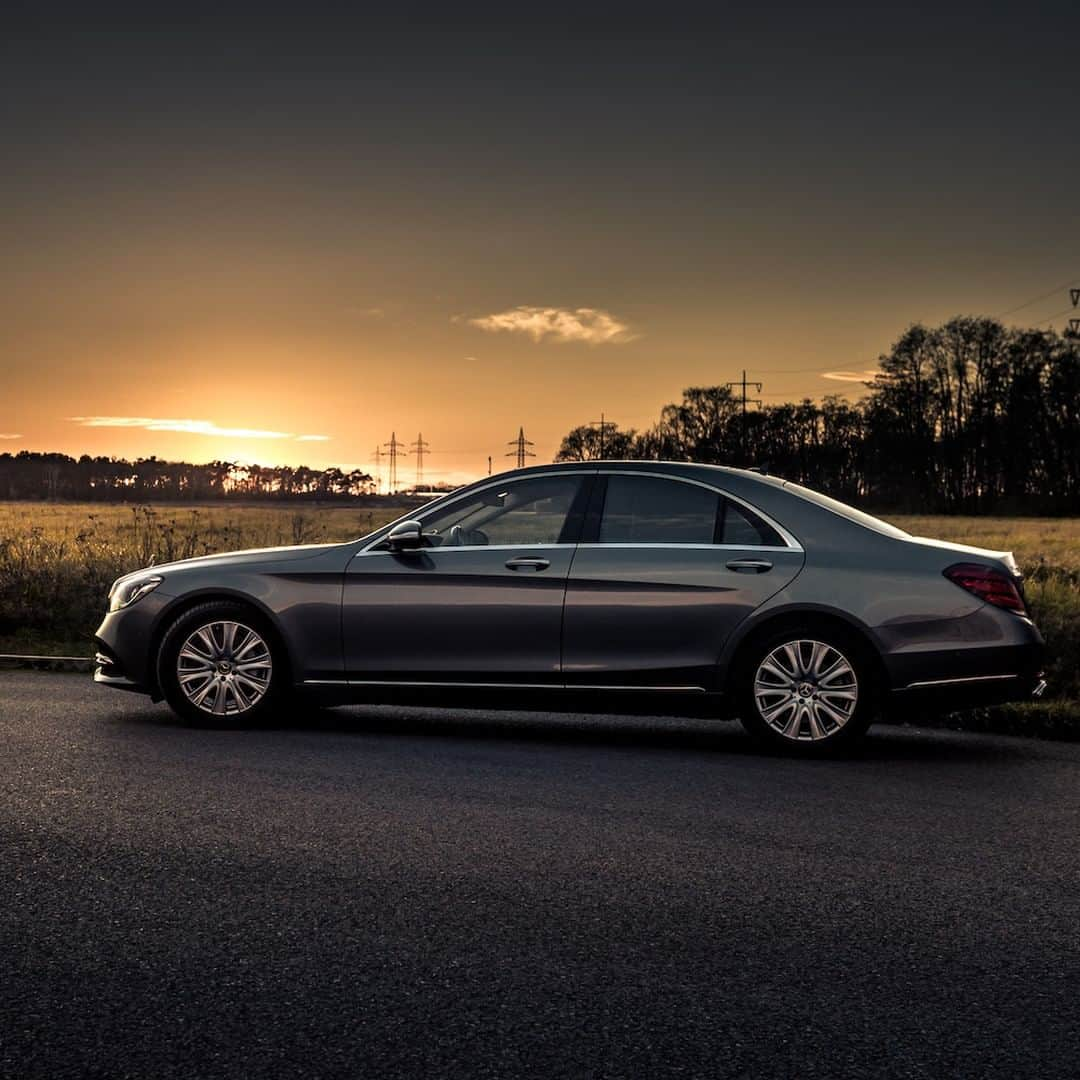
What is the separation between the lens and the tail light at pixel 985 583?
26.5 feet

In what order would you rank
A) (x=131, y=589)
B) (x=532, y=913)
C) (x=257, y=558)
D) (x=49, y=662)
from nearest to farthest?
(x=532, y=913)
(x=257, y=558)
(x=131, y=589)
(x=49, y=662)

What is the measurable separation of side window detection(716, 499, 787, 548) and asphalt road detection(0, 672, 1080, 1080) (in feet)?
4.04

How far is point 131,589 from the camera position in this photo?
9.41 m

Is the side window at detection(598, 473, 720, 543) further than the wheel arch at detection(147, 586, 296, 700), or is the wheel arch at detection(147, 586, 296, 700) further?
the wheel arch at detection(147, 586, 296, 700)

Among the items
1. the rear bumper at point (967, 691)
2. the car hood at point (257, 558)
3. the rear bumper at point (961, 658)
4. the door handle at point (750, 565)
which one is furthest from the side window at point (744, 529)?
the car hood at point (257, 558)

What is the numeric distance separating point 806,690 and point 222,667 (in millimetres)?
3664

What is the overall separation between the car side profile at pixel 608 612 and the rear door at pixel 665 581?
0.04 feet

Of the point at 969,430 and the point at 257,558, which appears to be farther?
the point at 969,430

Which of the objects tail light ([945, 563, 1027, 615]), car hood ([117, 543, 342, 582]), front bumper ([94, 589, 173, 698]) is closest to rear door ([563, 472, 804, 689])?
tail light ([945, 563, 1027, 615])

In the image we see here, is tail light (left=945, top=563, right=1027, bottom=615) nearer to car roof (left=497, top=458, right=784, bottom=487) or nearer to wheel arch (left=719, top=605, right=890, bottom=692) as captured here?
wheel arch (left=719, top=605, right=890, bottom=692)

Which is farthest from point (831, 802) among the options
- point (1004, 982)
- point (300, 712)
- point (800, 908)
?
point (300, 712)

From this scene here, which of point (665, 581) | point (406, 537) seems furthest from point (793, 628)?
point (406, 537)

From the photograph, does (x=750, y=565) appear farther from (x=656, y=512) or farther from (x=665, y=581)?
(x=656, y=512)

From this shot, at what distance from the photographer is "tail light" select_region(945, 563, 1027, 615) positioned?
809cm
